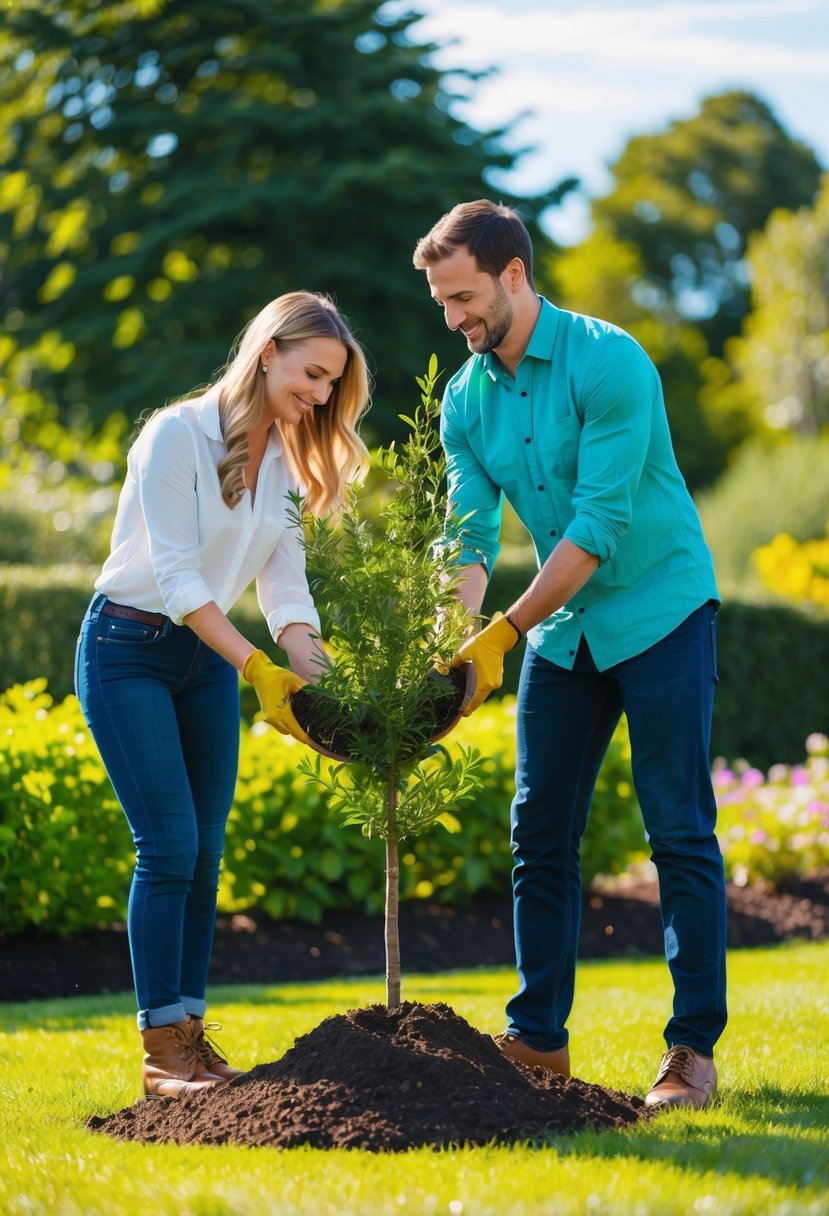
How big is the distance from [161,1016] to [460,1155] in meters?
1.02

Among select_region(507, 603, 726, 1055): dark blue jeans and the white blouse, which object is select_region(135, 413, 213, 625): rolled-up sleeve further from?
select_region(507, 603, 726, 1055): dark blue jeans

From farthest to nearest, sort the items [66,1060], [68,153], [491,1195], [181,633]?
[68,153] < [66,1060] < [181,633] < [491,1195]

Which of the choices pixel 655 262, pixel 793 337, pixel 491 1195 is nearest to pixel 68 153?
pixel 491 1195

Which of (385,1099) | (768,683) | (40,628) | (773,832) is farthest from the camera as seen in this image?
(768,683)

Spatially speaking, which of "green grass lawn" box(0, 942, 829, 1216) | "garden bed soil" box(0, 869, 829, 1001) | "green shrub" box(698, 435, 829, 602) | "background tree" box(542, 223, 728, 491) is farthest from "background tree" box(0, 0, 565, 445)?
"green grass lawn" box(0, 942, 829, 1216)

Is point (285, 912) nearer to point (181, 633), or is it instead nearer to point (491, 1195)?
point (181, 633)

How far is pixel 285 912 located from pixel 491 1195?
14.9 feet

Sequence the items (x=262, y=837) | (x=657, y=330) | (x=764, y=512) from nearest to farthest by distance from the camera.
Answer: (x=262, y=837) < (x=764, y=512) < (x=657, y=330)

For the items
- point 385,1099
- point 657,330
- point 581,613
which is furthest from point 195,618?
point 657,330

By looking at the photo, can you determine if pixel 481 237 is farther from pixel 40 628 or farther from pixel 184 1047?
pixel 40 628

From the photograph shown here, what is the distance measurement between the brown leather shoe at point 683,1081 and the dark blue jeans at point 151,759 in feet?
3.98

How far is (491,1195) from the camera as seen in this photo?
260 cm

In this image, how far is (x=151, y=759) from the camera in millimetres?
3578

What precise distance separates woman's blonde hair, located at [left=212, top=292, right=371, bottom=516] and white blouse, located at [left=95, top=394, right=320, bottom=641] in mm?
44
